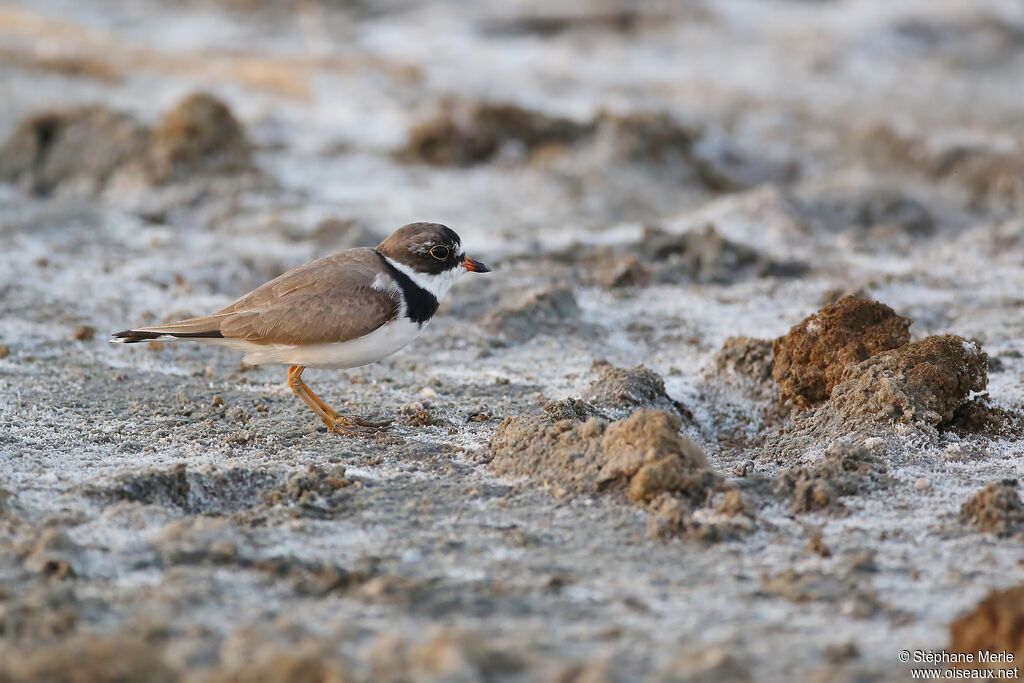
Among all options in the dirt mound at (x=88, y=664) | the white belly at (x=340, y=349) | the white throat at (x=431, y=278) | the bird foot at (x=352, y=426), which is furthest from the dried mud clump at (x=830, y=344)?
the dirt mound at (x=88, y=664)

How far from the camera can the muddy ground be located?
357cm

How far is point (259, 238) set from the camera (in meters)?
8.52

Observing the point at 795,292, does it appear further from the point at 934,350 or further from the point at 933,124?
the point at 933,124

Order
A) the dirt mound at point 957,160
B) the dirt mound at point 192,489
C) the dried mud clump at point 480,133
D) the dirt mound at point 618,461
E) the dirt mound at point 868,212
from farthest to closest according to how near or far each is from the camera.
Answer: the dried mud clump at point 480,133, the dirt mound at point 957,160, the dirt mound at point 868,212, the dirt mound at point 192,489, the dirt mound at point 618,461

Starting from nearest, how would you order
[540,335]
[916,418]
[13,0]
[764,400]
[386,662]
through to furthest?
[386,662], [916,418], [764,400], [540,335], [13,0]

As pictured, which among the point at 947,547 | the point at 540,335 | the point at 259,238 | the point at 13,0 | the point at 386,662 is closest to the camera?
the point at 386,662

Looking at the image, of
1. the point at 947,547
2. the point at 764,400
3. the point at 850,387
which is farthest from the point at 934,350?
the point at 947,547

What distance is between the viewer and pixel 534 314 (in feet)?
22.6

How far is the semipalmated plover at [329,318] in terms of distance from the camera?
5230 millimetres

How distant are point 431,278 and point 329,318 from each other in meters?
0.59

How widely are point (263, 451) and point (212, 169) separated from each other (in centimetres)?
555

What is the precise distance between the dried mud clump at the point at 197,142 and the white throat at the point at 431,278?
15.9 feet

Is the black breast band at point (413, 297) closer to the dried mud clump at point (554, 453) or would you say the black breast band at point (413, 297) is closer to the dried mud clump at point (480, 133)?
the dried mud clump at point (554, 453)

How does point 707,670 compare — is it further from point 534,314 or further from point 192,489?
point 534,314
